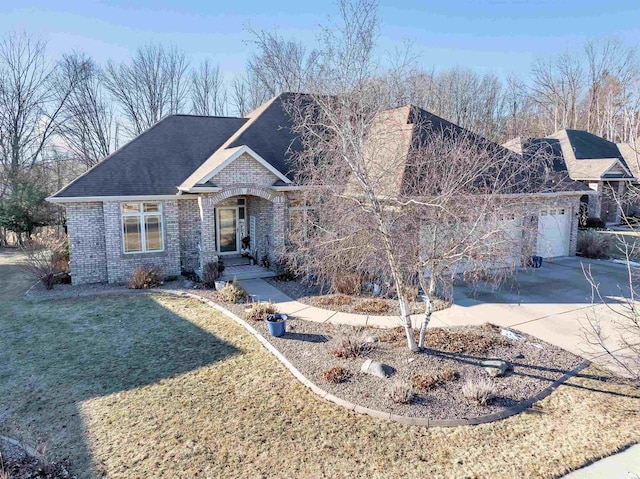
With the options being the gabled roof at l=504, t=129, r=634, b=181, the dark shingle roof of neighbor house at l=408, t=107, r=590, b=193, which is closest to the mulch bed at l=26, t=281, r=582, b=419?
the dark shingle roof of neighbor house at l=408, t=107, r=590, b=193

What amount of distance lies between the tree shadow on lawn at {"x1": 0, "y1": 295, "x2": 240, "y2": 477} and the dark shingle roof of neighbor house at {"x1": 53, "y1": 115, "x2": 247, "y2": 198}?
4.06m

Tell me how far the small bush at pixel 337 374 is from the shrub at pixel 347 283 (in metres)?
5.24

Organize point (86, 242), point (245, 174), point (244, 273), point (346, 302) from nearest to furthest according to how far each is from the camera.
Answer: point (346, 302)
point (86, 242)
point (245, 174)
point (244, 273)

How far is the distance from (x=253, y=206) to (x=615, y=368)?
1314cm

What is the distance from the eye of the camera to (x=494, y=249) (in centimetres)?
857

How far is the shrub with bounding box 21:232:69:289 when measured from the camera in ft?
48.5

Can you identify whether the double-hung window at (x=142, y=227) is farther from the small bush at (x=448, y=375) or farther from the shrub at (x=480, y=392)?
the shrub at (x=480, y=392)

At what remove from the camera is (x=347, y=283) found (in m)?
13.5

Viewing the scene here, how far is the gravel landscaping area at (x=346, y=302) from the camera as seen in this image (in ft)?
39.5

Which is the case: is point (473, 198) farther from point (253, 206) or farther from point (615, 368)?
point (253, 206)

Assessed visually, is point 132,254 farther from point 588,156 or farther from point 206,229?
point 588,156

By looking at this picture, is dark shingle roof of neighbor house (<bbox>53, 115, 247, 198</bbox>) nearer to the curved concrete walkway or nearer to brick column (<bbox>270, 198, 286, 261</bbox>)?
brick column (<bbox>270, 198, 286, 261</bbox>)

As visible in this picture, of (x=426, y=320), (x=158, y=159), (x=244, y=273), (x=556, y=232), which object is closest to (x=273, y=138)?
(x=158, y=159)

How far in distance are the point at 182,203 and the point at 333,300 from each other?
7.07 metres
